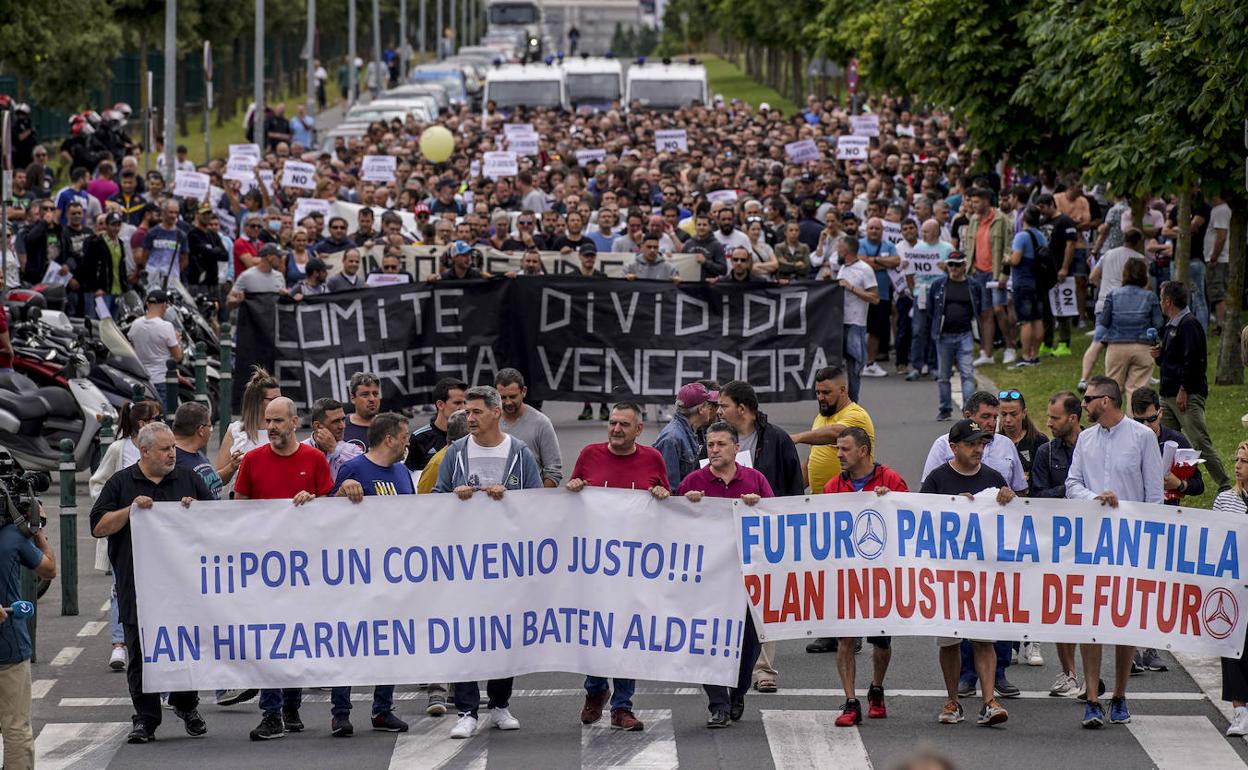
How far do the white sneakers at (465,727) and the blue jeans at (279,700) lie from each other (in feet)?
2.68

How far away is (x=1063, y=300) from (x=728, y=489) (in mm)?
13635

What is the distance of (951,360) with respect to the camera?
797 inches

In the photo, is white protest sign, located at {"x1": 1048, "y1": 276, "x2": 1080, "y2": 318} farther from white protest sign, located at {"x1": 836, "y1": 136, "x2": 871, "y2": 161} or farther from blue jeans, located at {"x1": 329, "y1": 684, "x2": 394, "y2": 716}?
blue jeans, located at {"x1": 329, "y1": 684, "x2": 394, "y2": 716}

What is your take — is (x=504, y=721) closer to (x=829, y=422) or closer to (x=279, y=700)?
(x=279, y=700)

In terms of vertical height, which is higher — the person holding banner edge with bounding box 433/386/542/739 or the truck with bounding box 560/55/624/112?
the truck with bounding box 560/55/624/112

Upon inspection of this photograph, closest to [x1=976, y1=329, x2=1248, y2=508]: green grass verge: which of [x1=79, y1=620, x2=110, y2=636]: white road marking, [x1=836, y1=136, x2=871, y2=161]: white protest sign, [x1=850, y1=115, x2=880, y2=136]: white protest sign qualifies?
[x1=79, y1=620, x2=110, y2=636]: white road marking

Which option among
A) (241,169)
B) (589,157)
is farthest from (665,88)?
(241,169)

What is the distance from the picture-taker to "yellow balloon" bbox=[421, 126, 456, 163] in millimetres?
38188

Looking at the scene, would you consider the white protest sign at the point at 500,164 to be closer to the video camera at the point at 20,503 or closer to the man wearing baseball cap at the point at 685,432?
the man wearing baseball cap at the point at 685,432

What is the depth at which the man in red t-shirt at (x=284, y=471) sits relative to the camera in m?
11.1

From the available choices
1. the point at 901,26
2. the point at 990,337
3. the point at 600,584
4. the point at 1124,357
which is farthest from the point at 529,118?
the point at 600,584

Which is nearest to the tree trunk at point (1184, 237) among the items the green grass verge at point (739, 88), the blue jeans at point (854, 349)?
the blue jeans at point (854, 349)

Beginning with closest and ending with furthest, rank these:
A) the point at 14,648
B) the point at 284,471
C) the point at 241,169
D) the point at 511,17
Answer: the point at 14,648 < the point at 284,471 < the point at 241,169 < the point at 511,17

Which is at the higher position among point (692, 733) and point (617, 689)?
point (617, 689)
